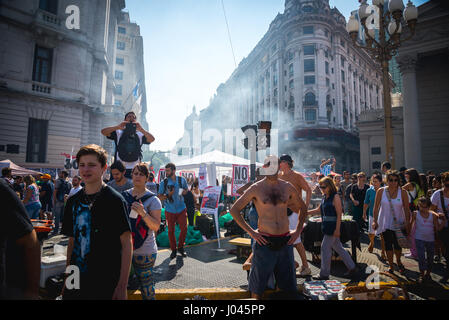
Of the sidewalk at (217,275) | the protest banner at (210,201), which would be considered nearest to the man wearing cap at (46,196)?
the sidewalk at (217,275)

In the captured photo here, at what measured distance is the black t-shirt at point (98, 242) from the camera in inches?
76.5

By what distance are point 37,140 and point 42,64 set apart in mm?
6836

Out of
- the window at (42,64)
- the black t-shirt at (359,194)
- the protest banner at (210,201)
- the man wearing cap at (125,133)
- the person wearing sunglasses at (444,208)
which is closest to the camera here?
the man wearing cap at (125,133)

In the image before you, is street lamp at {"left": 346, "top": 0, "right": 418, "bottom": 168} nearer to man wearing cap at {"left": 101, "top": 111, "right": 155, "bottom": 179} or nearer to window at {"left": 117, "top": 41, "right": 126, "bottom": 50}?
man wearing cap at {"left": 101, "top": 111, "right": 155, "bottom": 179}

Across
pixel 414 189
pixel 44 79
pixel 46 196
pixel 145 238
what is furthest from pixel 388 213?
pixel 44 79

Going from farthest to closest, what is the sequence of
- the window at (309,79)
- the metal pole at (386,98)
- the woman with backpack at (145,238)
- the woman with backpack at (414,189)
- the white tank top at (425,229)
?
the window at (309,79) < the metal pole at (386,98) < the woman with backpack at (414,189) < the white tank top at (425,229) < the woman with backpack at (145,238)

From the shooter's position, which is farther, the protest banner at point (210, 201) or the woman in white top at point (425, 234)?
the protest banner at point (210, 201)

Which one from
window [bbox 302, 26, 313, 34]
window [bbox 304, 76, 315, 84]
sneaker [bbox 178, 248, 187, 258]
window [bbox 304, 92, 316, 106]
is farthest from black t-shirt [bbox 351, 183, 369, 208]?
window [bbox 302, 26, 313, 34]

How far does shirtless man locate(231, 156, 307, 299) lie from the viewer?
3193 mm

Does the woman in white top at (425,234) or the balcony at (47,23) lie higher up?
the balcony at (47,23)

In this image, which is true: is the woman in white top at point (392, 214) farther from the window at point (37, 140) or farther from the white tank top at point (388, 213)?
the window at point (37, 140)

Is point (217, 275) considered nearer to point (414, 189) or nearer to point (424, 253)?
point (424, 253)

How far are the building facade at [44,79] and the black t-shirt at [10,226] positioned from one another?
72.4ft


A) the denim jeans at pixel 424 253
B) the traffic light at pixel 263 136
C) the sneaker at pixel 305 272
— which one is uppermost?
the traffic light at pixel 263 136
